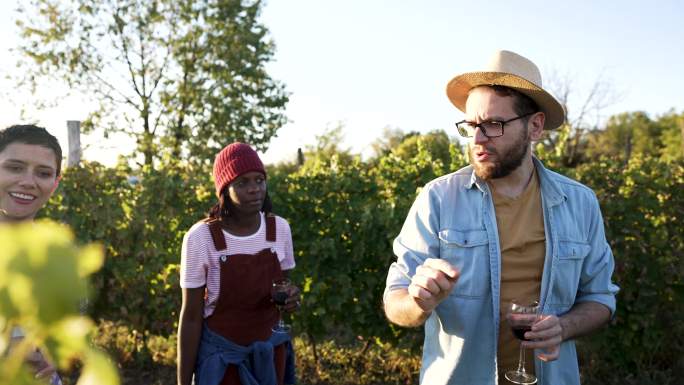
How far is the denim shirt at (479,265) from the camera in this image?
2.55 m

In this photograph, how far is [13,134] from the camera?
2406mm

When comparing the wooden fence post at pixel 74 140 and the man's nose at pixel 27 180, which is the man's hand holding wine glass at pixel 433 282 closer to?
the man's nose at pixel 27 180

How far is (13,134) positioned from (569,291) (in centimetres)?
244

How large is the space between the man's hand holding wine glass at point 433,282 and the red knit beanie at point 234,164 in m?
1.72

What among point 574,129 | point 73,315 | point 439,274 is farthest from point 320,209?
point 574,129

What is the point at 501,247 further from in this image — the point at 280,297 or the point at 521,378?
the point at 280,297

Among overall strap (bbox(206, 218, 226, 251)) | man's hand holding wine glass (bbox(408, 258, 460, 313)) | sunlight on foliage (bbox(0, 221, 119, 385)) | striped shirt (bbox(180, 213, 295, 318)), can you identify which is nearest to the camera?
sunlight on foliage (bbox(0, 221, 119, 385))

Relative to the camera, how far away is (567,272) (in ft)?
8.57

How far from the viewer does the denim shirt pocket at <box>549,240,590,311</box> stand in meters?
2.60

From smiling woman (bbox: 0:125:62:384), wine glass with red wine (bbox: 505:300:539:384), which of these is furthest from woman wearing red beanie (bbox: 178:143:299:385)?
wine glass with red wine (bbox: 505:300:539:384)

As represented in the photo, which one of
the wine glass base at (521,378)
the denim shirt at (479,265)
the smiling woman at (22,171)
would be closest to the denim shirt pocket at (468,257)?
the denim shirt at (479,265)

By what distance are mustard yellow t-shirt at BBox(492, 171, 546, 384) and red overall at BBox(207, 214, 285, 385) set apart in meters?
1.43

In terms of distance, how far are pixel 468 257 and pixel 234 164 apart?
5.43 feet

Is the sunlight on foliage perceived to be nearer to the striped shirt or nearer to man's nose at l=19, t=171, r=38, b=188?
man's nose at l=19, t=171, r=38, b=188
